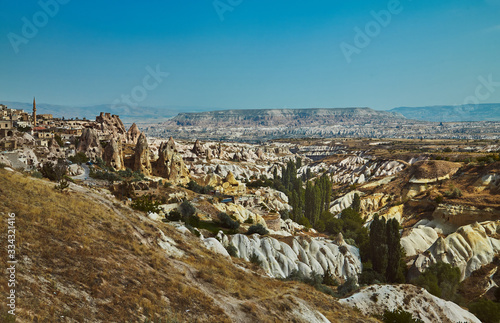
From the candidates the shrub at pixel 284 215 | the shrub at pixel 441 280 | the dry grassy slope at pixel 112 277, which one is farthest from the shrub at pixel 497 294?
the shrub at pixel 284 215

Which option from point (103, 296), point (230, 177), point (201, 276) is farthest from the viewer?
point (230, 177)

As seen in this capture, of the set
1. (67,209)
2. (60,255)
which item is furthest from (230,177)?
(60,255)

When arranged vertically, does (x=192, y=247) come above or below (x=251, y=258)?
above

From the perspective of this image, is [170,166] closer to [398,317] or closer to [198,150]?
[198,150]

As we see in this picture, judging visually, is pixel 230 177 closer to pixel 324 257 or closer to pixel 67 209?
pixel 324 257

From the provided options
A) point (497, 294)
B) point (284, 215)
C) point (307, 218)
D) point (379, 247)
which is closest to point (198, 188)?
point (284, 215)

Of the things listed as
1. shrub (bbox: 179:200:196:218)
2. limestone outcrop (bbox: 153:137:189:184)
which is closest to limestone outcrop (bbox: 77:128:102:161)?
limestone outcrop (bbox: 153:137:189:184)
